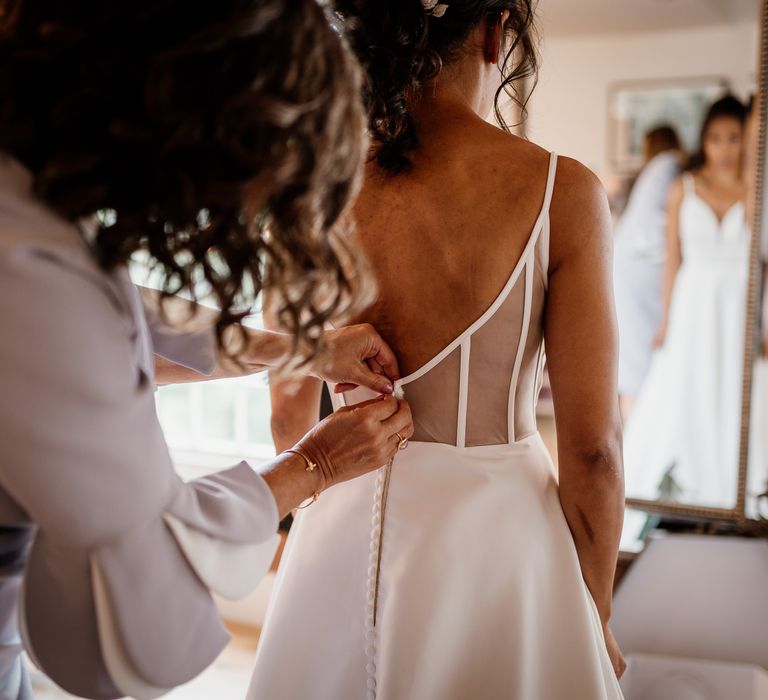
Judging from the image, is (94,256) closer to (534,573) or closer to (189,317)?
(189,317)

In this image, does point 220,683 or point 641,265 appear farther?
point 220,683

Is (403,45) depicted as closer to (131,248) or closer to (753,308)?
(131,248)

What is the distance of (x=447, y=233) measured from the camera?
1.09 metres

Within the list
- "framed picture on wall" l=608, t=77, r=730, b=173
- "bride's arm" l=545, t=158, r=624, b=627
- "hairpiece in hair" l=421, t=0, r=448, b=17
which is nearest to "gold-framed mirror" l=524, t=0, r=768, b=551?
"framed picture on wall" l=608, t=77, r=730, b=173

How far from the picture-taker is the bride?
1.07 m

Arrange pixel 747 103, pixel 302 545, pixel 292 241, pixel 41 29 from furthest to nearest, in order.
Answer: pixel 747 103, pixel 302 545, pixel 292 241, pixel 41 29

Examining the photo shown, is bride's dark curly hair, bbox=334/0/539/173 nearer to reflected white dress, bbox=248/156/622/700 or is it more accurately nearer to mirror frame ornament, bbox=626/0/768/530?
reflected white dress, bbox=248/156/622/700

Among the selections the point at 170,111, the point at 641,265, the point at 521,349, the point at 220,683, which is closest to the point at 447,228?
the point at 521,349

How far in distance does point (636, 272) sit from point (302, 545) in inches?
50.9

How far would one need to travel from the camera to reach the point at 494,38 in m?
1.12

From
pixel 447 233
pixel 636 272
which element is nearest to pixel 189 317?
pixel 447 233

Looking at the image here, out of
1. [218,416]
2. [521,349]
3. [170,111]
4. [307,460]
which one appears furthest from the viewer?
[218,416]

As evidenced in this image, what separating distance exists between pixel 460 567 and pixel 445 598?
0.15 ft

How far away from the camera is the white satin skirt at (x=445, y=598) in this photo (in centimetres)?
108
